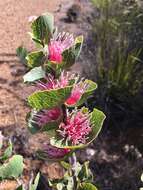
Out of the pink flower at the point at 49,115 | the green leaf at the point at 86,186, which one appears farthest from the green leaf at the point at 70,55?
the green leaf at the point at 86,186

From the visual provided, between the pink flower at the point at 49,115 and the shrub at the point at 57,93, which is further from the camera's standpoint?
the pink flower at the point at 49,115

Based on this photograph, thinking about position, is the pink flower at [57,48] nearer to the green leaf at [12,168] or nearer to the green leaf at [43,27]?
the green leaf at [43,27]

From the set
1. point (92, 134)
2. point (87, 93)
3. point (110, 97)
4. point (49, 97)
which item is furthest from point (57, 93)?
point (110, 97)

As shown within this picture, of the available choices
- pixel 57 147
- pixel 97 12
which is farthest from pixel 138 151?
pixel 57 147

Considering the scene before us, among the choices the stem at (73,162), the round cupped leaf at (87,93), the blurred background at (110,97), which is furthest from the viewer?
the blurred background at (110,97)

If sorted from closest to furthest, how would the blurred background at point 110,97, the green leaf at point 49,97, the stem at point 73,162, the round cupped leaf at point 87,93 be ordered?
the green leaf at point 49,97 < the round cupped leaf at point 87,93 < the stem at point 73,162 < the blurred background at point 110,97

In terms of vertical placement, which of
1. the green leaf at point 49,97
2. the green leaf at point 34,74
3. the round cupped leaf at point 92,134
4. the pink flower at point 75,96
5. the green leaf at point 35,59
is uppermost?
the green leaf at point 35,59

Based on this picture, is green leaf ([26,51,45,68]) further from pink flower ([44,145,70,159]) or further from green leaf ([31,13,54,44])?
pink flower ([44,145,70,159])

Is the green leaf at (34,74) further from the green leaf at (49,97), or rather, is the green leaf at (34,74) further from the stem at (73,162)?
the stem at (73,162)

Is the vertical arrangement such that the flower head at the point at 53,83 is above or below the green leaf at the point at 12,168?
above
